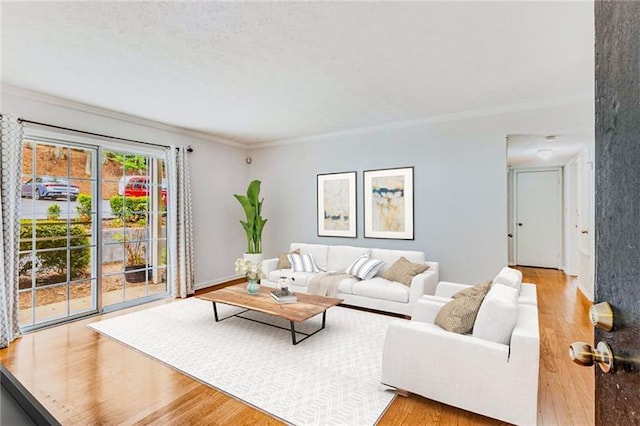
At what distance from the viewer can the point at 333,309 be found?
4223 mm

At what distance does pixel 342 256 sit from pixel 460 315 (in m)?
2.74

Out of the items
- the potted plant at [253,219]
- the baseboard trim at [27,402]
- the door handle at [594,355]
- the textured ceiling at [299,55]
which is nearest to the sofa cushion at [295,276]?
the potted plant at [253,219]

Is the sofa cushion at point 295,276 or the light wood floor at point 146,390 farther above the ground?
the sofa cushion at point 295,276

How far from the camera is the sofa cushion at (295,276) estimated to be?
4594 millimetres

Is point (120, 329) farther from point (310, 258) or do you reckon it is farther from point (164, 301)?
point (310, 258)

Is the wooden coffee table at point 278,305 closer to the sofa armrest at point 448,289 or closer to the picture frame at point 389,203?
the sofa armrest at point 448,289

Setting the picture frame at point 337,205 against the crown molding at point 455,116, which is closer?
the crown molding at point 455,116

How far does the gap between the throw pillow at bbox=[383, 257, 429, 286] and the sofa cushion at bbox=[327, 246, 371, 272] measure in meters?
0.55

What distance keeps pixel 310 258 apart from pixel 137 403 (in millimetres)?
3120

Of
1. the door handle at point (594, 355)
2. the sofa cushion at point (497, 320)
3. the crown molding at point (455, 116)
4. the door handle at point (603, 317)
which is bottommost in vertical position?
the sofa cushion at point (497, 320)

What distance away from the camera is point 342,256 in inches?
195

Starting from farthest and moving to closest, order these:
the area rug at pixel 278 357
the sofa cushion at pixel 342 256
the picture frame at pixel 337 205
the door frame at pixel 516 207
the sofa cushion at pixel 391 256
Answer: the door frame at pixel 516 207 < the picture frame at pixel 337 205 < the sofa cushion at pixel 342 256 < the sofa cushion at pixel 391 256 < the area rug at pixel 278 357

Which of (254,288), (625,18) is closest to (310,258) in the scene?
(254,288)

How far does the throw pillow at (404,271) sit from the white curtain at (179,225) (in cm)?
304
